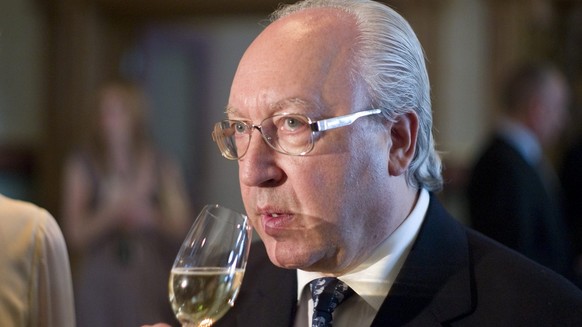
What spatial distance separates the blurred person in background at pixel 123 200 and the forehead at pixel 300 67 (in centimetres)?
354

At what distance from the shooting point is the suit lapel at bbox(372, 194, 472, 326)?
2014 mm

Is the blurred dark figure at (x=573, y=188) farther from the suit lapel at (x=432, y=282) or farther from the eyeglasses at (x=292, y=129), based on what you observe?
the eyeglasses at (x=292, y=129)

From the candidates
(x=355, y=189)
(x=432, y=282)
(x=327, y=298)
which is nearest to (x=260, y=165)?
(x=355, y=189)

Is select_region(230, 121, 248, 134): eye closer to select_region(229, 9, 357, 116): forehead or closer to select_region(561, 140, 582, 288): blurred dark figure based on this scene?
select_region(229, 9, 357, 116): forehead

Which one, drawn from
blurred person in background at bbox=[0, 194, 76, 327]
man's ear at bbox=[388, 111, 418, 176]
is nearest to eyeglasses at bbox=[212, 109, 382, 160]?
man's ear at bbox=[388, 111, 418, 176]

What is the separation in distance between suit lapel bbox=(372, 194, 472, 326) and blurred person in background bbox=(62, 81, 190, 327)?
348 centimetres

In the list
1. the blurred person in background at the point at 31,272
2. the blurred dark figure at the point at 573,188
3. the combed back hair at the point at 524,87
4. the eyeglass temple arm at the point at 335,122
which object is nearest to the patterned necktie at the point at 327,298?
the eyeglass temple arm at the point at 335,122

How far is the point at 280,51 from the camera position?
2.03 metres

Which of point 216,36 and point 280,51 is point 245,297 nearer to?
point 280,51

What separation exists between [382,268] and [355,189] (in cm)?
20

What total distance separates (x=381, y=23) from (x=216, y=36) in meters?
6.81

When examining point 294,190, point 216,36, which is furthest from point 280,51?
point 216,36

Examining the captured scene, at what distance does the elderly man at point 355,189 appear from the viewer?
6.48ft

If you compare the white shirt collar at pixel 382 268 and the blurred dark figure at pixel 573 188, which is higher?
the white shirt collar at pixel 382 268
